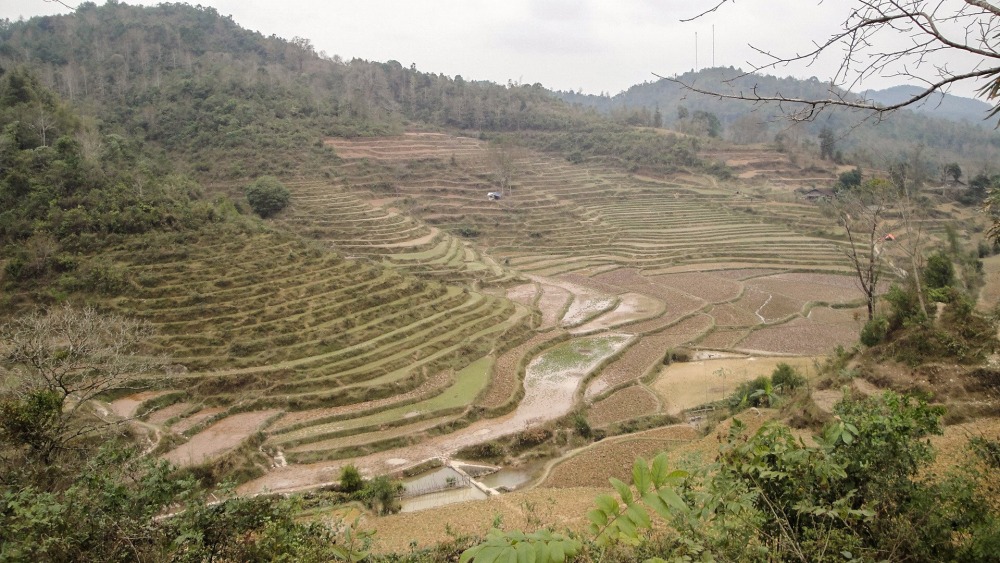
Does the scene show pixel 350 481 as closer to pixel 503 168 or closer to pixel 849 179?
pixel 503 168

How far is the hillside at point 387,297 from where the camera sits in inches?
540

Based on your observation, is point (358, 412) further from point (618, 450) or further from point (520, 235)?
point (520, 235)

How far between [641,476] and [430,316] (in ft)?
72.4

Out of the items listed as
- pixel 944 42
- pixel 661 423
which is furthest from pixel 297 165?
pixel 944 42

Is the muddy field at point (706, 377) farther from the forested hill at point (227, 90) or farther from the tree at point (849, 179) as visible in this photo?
the tree at point (849, 179)

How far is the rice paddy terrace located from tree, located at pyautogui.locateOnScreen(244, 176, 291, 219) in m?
1.65

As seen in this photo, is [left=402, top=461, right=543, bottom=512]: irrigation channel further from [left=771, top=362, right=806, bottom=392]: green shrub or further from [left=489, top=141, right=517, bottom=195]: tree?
[left=489, top=141, right=517, bottom=195]: tree

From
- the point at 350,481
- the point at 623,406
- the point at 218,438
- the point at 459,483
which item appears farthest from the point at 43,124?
the point at 623,406

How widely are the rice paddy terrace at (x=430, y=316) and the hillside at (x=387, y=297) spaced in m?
0.12

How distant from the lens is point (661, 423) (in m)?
17.0

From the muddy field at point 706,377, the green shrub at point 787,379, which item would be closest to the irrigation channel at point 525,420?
the muddy field at point 706,377

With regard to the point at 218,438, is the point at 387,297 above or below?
above

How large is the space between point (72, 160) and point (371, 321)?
Answer: 14300mm

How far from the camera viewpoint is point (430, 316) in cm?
2384
